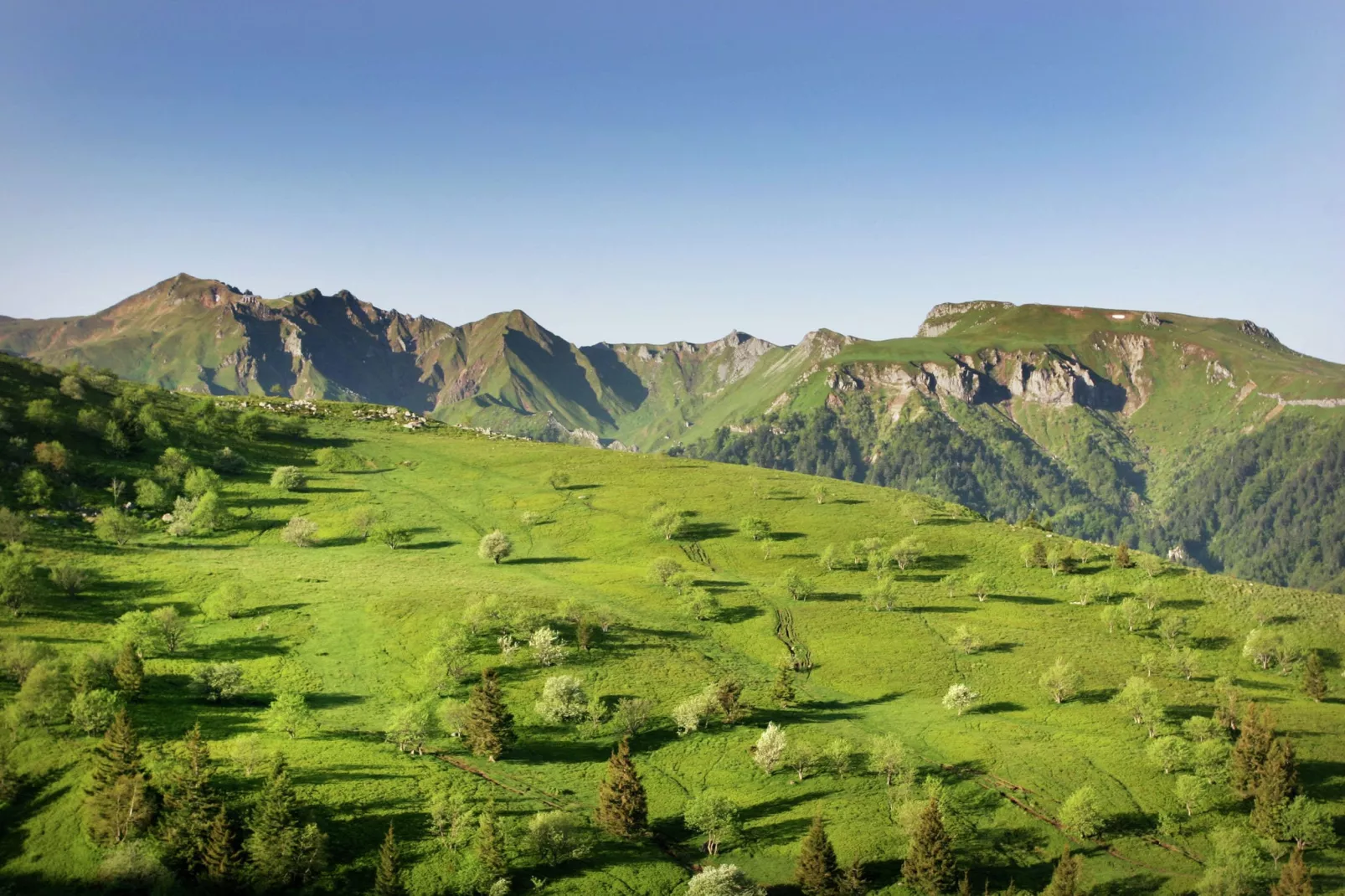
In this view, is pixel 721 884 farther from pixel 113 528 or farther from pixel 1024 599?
pixel 113 528

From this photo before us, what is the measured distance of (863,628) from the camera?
101m

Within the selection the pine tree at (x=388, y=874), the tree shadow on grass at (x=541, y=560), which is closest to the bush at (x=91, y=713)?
the pine tree at (x=388, y=874)

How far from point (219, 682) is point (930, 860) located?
64.2m

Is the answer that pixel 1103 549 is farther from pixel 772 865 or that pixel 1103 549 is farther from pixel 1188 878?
pixel 772 865

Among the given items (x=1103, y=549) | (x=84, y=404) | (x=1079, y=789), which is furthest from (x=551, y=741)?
(x=84, y=404)

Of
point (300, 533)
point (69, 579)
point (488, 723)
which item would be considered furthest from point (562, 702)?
point (300, 533)

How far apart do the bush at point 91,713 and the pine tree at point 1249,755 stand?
98380mm

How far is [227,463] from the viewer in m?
152

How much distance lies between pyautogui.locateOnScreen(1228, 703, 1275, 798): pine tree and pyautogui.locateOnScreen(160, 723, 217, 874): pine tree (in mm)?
84616

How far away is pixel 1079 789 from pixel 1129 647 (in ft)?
140

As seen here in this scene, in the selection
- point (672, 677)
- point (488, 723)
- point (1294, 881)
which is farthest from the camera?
point (672, 677)

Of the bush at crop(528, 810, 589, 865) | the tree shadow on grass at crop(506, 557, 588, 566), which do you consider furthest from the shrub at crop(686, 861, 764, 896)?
the tree shadow on grass at crop(506, 557, 588, 566)

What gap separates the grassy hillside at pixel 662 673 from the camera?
5753 cm

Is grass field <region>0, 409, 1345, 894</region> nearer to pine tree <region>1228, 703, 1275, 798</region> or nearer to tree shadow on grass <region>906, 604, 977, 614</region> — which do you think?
tree shadow on grass <region>906, 604, 977, 614</region>
